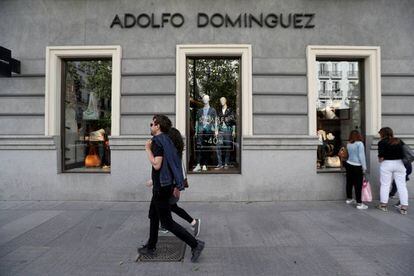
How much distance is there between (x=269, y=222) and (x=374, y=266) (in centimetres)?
234

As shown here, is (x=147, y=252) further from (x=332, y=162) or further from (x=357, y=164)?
(x=332, y=162)

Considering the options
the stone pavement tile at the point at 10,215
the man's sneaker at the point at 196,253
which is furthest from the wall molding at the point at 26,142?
the man's sneaker at the point at 196,253

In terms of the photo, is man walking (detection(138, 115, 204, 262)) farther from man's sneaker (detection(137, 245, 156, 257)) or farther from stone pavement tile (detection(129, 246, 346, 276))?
man's sneaker (detection(137, 245, 156, 257))

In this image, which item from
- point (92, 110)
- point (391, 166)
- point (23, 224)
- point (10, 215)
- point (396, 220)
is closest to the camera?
point (23, 224)

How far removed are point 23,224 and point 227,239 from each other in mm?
3980

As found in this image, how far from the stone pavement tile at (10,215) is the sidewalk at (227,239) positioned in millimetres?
21

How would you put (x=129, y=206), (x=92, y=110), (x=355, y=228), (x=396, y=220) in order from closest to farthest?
1. (x=355, y=228)
2. (x=396, y=220)
3. (x=129, y=206)
4. (x=92, y=110)

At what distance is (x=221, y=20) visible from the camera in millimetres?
8586

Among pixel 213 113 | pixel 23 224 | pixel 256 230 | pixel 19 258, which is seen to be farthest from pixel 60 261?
pixel 213 113

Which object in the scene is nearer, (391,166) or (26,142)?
(391,166)

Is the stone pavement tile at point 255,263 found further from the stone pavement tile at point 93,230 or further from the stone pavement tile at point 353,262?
the stone pavement tile at point 93,230

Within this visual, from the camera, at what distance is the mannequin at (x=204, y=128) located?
356 inches

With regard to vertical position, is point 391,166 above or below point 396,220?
above

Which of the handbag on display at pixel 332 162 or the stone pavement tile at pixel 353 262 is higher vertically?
the handbag on display at pixel 332 162
